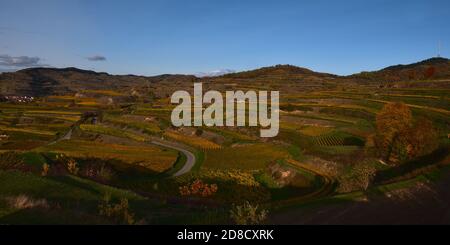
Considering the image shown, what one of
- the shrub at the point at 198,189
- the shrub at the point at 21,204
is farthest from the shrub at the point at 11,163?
the shrub at the point at 21,204

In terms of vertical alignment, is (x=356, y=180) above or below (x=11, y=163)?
below

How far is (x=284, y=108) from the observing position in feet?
289

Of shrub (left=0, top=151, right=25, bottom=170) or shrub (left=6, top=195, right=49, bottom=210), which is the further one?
shrub (left=0, top=151, right=25, bottom=170)

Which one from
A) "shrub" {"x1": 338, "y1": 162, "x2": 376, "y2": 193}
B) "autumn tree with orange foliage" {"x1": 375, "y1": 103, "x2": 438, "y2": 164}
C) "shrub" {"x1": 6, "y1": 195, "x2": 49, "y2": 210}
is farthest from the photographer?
"autumn tree with orange foliage" {"x1": 375, "y1": 103, "x2": 438, "y2": 164}

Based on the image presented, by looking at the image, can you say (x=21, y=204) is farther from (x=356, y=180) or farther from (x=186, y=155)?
(x=186, y=155)

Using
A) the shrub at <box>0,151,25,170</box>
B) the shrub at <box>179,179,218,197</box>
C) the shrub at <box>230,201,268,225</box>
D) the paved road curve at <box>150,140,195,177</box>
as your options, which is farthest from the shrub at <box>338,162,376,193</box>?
the shrub at <box>0,151,25,170</box>

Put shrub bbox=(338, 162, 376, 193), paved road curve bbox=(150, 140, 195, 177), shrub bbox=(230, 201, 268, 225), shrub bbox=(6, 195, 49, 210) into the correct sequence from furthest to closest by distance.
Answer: paved road curve bbox=(150, 140, 195, 177) → shrub bbox=(338, 162, 376, 193) → shrub bbox=(230, 201, 268, 225) → shrub bbox=(6, 195, 49, 210)

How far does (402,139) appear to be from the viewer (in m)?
49.4

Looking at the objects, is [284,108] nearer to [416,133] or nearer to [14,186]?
[416,133]

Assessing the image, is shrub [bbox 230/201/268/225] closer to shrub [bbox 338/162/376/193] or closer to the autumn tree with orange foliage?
shrub [bbox 338/162/376/193]

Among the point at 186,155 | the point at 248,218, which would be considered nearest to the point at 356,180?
the point at 248,218

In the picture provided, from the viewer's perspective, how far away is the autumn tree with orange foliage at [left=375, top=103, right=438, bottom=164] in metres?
49.2
